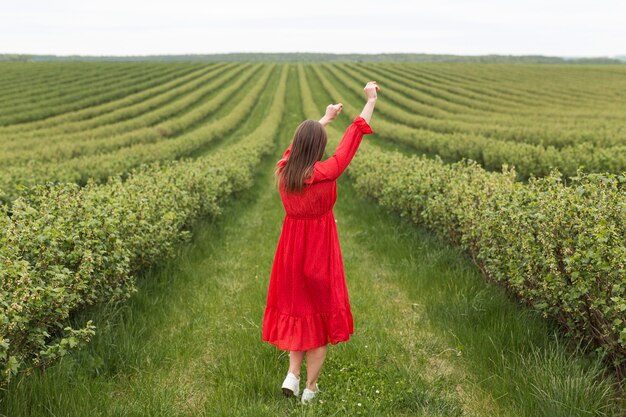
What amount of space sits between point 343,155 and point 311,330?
4.53 ft

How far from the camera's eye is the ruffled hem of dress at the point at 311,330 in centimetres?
354

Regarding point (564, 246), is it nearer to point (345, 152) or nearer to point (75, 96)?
point (345, 152)

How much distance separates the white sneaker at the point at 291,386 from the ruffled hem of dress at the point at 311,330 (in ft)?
0.89

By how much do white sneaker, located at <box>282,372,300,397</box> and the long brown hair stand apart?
153 centimetres

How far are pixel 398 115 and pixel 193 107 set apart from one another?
1792 centimetres

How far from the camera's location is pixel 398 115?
33188 millimetres

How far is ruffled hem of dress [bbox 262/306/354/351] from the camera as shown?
354cm

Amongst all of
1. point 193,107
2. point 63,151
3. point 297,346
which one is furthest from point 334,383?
point 193,107

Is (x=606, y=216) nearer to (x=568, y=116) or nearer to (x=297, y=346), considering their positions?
(x=297, y=346)

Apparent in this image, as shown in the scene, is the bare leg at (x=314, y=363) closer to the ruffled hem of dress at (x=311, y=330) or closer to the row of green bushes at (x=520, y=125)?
the ruffled hem of dress at (x=311, y=330)

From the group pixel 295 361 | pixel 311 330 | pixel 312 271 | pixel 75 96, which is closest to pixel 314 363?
pixel 295 361

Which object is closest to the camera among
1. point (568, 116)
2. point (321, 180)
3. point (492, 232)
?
point (321, 180)

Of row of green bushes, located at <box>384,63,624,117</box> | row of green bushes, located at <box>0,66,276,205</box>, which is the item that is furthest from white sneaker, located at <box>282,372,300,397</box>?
row of green bushes, located at <box>384,63,624,117</box>

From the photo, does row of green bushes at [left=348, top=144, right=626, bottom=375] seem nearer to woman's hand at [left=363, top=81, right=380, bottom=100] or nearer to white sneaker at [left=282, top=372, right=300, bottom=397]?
woman's hand at [left=363, top=81, right=380, bottom=100]
